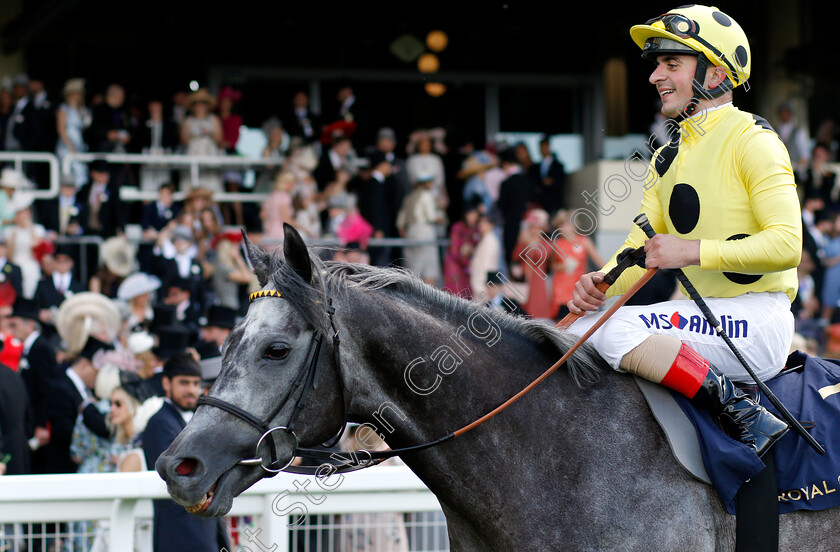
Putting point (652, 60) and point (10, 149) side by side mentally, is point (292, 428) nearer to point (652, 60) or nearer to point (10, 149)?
point (652, 60)

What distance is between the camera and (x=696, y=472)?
2666 millimetres

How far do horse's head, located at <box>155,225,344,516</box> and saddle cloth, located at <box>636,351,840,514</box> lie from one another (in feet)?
3.12

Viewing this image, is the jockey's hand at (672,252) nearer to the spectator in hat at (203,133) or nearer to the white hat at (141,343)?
the white hat at (141,343)

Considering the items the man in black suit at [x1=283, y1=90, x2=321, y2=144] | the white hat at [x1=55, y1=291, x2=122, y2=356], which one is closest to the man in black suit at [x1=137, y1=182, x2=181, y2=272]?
the white hat at [x1=55, y1=291, x2=122, y2=356]

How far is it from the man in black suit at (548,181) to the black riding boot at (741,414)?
A: 821 centimetres

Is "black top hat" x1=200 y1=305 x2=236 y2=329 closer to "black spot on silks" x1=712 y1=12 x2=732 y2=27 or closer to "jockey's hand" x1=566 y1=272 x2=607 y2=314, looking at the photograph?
"jockey's hand" x1=566 y1=272 x2=607 y2=314

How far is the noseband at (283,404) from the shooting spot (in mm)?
2432

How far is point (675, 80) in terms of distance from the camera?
2.96 meters

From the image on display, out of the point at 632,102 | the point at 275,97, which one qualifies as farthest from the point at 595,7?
Result: the point at 275,97

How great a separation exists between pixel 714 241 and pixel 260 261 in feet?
4.15

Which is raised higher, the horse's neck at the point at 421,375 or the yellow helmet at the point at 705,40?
the yellow helmet at the point at 705,40

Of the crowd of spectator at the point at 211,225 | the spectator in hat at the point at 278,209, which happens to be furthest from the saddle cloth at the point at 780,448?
the spectator in hat at the point at 278,209

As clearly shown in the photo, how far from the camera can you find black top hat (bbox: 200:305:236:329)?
686cm

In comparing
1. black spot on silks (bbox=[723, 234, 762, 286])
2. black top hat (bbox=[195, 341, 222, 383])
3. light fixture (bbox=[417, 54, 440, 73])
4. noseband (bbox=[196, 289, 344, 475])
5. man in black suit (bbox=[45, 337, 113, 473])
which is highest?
light fixture (bbox=[417, 54, 440, 73])
